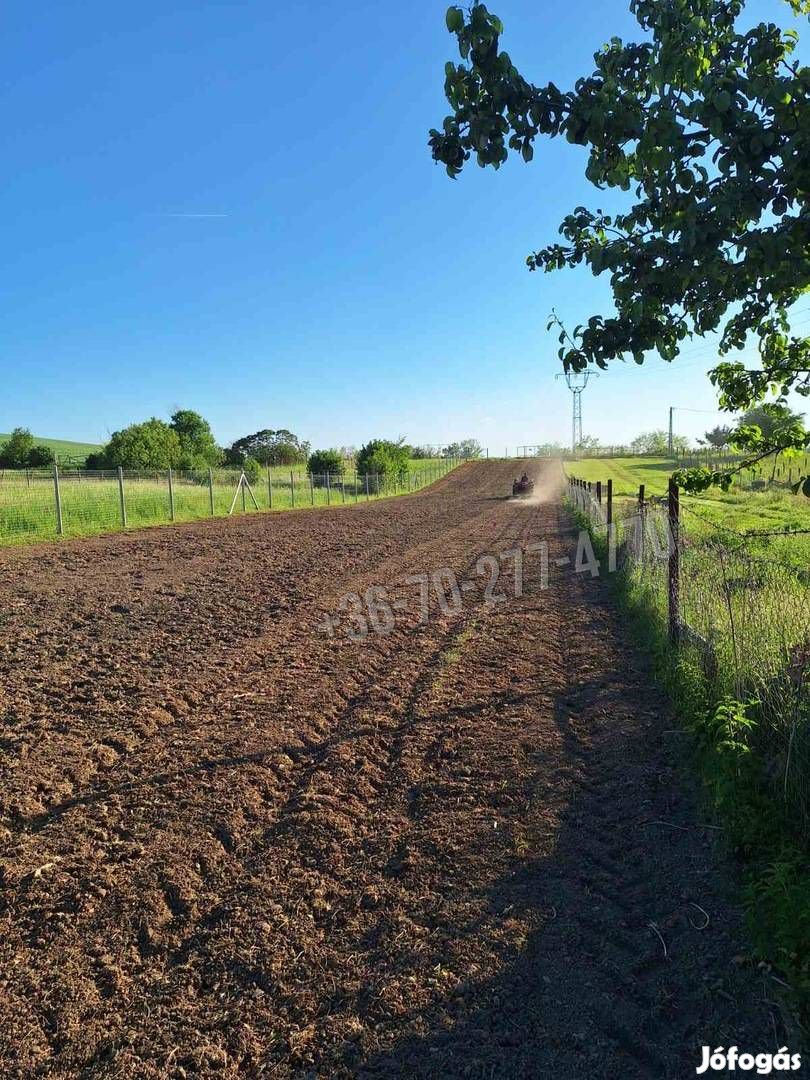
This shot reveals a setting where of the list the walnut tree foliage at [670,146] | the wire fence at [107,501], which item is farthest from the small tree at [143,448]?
the walnut tree foliage at [670,146]

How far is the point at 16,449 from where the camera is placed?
64625 millimetres

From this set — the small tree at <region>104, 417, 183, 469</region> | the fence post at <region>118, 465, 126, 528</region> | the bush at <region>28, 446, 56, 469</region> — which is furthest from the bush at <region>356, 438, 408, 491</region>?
the bush at <region>28, 446, 56, 469</region>

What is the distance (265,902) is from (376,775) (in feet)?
4.27

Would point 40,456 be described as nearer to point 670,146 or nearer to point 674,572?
point 674,572

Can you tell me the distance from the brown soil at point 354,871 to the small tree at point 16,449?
66368mm

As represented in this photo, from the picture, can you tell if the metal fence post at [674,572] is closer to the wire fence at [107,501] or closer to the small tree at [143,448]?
the wire fence at [107,501]

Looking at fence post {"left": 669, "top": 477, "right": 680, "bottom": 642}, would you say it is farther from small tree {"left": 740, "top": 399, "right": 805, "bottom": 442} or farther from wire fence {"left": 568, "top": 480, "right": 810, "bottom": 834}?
small tree {"left": 740, "top": 399, "right": 805, "bottom": 442}

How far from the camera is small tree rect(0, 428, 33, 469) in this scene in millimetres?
63138

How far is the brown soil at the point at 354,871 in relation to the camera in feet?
7.46

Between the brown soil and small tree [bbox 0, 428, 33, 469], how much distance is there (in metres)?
66.4

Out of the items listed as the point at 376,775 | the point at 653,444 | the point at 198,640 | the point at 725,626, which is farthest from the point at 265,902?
the point at 653,444

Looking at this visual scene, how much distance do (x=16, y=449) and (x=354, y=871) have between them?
7345cm

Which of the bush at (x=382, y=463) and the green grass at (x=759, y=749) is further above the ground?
the bush at (x=382, y=463)

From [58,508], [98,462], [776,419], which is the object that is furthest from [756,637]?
[98,462]
